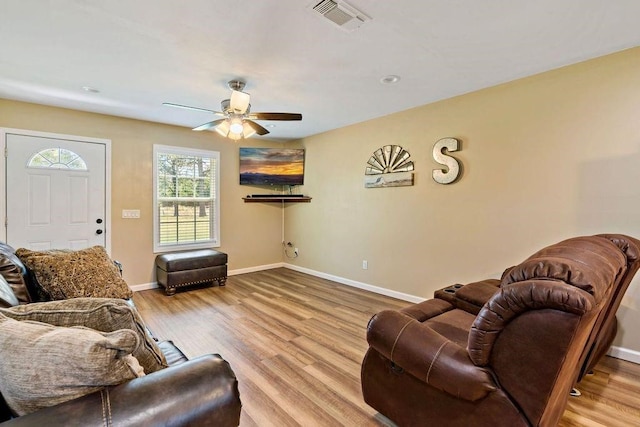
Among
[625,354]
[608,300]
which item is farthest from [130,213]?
[625,354]

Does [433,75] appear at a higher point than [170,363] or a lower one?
higher

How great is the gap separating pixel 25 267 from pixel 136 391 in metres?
1.79

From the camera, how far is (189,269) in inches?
176

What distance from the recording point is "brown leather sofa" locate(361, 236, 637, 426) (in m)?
1.11

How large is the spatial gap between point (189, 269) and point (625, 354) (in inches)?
194

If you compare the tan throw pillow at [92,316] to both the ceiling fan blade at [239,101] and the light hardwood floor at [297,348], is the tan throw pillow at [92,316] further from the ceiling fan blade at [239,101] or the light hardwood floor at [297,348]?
the ceiling fan blade at [239,101]

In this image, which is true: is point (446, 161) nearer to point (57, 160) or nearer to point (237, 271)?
point (237, 271)

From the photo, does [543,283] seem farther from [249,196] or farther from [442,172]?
[249,196]

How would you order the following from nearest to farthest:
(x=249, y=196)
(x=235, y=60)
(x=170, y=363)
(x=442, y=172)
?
(x=170, y=363) < (x=235, y=60) < (x=442, y=172) < (x=249, y=196)

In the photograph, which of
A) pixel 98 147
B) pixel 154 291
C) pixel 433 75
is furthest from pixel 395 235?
pixel 98 147

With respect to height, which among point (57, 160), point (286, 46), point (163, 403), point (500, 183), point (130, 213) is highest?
point (286, 46)

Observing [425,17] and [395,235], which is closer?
[425,17]

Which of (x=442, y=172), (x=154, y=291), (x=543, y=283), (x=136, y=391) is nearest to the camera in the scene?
(x=136, y=391)

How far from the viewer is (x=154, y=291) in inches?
179
